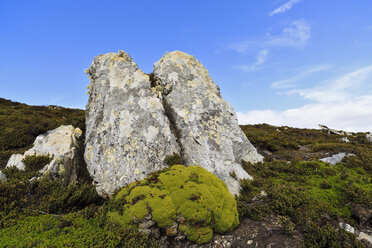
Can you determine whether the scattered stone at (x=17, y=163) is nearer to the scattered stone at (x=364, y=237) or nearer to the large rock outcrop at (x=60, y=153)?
the large rock outcrop at (x=60, y=153)

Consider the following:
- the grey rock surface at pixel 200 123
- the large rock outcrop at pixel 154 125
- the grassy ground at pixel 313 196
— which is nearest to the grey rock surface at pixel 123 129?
the large rock outcrop at pixel 154 125

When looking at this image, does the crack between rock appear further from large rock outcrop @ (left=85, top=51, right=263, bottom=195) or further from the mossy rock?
the mossy rock

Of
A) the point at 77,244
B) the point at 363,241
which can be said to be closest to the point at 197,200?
the point at 77,244

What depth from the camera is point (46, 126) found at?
49.6 ft

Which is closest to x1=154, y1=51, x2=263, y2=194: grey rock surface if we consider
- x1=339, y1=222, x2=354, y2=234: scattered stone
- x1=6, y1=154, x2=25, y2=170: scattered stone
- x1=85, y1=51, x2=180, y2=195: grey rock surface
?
x1=85, y1=51, x2=180, y2=195: grey rock surface

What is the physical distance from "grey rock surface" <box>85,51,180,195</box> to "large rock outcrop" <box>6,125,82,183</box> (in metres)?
0.72

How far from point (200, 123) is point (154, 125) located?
272cm

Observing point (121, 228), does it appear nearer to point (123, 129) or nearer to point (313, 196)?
point (123, 129)

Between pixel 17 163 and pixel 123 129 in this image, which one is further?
pixel 123 129

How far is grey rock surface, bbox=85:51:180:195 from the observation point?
8.82m

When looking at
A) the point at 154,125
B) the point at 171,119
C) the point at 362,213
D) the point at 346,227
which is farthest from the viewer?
the point at 171,119

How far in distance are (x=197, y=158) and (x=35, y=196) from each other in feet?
22.6

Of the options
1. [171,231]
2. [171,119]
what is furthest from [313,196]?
[171,119]

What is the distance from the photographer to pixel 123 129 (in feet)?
32.0
